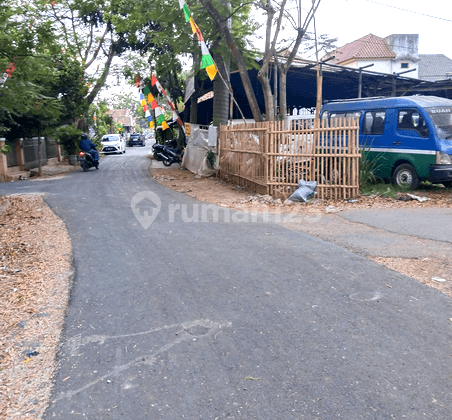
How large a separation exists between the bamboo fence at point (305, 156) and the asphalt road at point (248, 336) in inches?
149

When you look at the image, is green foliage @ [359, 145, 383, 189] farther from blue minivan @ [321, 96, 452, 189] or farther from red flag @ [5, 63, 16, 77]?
red flag @ [5, 63, 16, 77]

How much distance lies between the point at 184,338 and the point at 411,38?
2209 inches

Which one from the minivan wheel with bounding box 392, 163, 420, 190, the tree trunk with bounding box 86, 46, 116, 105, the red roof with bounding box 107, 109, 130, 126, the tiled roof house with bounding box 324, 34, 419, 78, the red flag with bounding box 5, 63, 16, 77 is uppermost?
the tiled roof house with bounding box 324, 34, 419, 78

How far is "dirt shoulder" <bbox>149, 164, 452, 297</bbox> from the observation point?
542cm

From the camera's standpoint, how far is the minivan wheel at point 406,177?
10.6 meters

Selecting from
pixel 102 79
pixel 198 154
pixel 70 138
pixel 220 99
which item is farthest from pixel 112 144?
pixel 220 99

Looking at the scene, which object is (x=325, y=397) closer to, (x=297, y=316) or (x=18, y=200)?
(x=297, y=316)

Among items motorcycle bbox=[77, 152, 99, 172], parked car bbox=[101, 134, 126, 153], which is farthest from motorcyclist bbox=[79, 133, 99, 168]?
parked car bbox=[101, 134, 126, 153]

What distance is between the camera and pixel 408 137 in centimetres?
1063

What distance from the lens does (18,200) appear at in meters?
11.9

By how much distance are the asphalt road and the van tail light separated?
196 inches

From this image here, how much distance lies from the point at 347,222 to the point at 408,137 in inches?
151

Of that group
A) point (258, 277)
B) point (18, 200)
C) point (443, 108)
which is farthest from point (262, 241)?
point (18, 200)

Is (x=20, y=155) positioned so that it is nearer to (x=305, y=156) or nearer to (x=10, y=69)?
(x=10, y=69)
